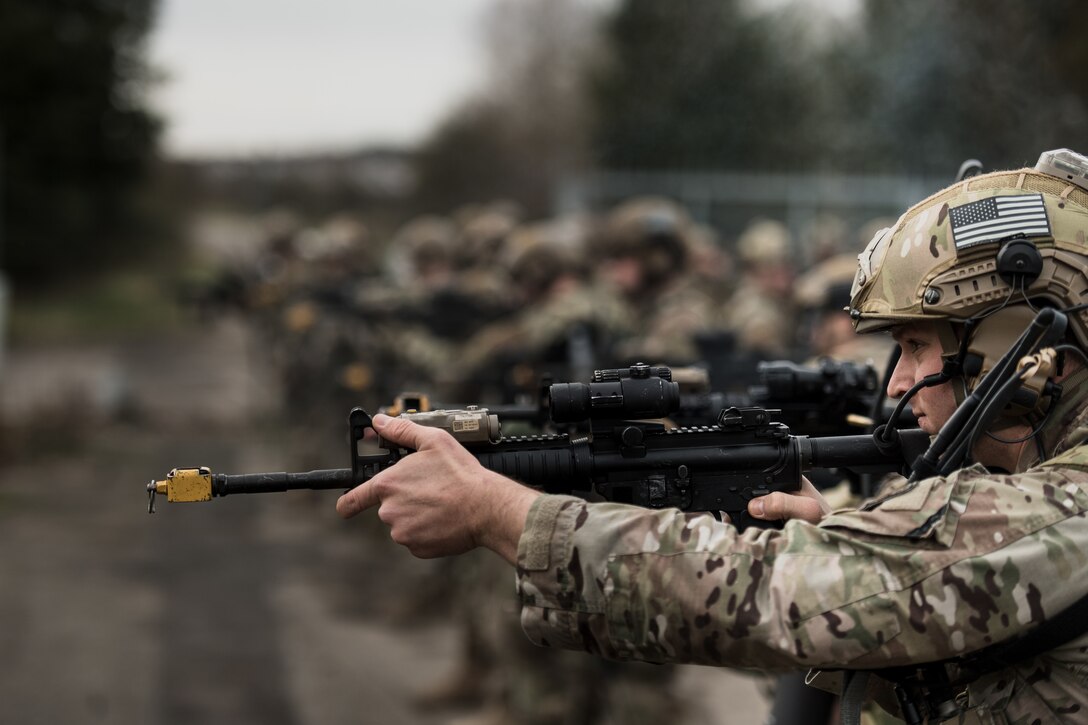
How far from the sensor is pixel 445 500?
2.30 m

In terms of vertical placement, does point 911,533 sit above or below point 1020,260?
below

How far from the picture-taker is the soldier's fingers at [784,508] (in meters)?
2.49

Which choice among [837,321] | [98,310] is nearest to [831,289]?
[837,321]


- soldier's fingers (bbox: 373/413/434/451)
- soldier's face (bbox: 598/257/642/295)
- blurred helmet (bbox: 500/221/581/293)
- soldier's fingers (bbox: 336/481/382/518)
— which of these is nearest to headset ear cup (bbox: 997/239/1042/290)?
soldier's fingers (bbox: 373/413/434/451)

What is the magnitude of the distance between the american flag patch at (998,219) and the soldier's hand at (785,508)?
61 centimetres

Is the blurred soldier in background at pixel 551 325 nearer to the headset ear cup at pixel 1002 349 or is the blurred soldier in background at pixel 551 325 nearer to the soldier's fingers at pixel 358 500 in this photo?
the soldier's fingers at pixel 358 500

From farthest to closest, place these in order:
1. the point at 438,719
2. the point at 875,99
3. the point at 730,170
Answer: the point at 730,170, the point at 875,99, the point at 438,719

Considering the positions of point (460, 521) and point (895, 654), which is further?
point (460, 521)

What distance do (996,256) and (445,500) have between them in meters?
1.15

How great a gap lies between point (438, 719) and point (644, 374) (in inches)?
197

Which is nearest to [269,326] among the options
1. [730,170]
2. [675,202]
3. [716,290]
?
[675,202]

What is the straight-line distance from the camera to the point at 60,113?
2470 centimetres

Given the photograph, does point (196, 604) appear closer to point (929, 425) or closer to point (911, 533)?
point (929, 425)

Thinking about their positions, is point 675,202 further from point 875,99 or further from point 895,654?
point 895,654
